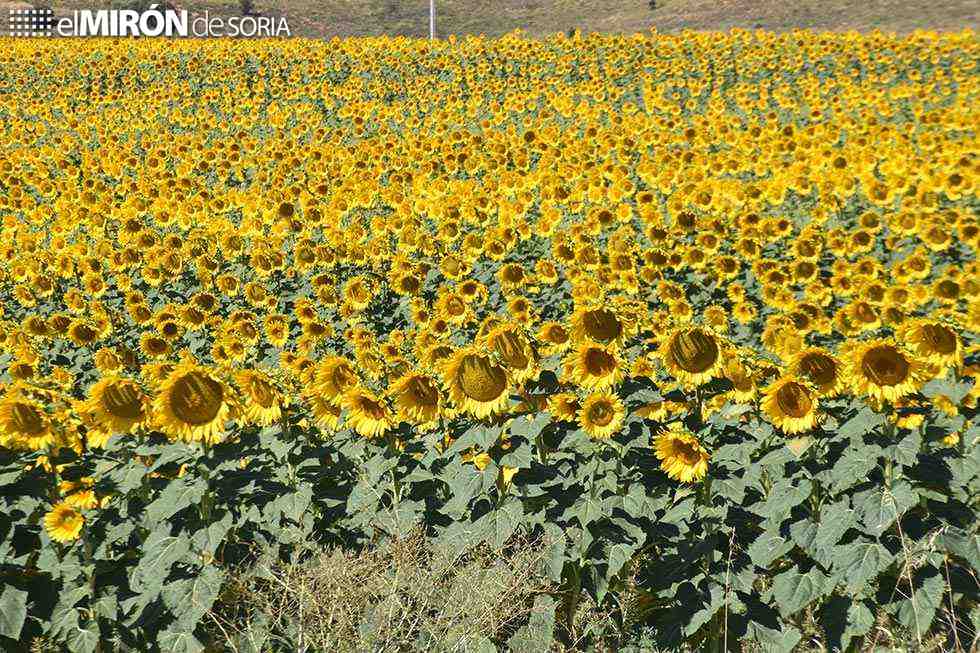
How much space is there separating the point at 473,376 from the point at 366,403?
0.64 meters

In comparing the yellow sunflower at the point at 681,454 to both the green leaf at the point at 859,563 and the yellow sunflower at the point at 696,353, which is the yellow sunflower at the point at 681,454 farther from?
the green leaf at the point at 859,563

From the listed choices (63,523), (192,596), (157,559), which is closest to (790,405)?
(192,596)

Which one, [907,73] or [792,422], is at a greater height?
[907,73]

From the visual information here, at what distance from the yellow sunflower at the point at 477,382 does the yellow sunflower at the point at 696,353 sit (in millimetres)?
887

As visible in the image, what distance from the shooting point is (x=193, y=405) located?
3402mm

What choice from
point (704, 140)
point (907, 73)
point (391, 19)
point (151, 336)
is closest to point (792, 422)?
point (151, 336)

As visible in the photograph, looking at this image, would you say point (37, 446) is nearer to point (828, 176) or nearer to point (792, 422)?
point (792, 422)

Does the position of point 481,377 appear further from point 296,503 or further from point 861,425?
point 861,425

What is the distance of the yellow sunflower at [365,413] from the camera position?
3.90m

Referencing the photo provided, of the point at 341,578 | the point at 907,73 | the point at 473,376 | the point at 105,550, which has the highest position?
the point at 907,73

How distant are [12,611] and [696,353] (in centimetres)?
342

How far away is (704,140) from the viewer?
12859 millimetres

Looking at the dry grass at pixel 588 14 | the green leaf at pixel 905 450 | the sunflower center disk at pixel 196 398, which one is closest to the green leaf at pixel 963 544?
the green leaf at pixel 905 450
